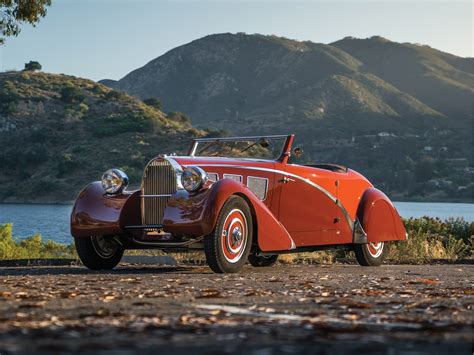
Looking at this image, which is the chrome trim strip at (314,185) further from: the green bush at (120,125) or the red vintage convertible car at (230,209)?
the green bush at (120,125)

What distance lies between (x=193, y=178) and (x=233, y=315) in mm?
4621

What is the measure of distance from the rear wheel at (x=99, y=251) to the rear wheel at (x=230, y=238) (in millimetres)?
1922

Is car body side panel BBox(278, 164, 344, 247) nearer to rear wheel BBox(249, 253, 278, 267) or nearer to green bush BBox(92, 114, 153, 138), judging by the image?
rear wheel BBox(249, 253, 278, 267)

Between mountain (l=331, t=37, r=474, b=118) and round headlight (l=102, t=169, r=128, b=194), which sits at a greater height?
mountain (l=331, t=37, r=474, b=118)

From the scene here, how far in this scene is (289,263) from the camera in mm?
14477

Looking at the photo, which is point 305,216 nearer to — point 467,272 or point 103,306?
point 467,272

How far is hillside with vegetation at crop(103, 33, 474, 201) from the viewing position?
336ft

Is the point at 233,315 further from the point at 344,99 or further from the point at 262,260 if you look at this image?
A: the point at 344,99

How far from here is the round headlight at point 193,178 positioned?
10602 mm

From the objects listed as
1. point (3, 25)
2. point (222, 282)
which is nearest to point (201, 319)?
point (222, 282)

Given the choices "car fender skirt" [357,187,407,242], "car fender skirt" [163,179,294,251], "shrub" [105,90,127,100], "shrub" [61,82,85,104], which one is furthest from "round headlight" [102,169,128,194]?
"shrub" [105,90,127,100]

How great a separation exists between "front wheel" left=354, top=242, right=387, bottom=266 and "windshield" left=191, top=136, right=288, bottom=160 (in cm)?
213

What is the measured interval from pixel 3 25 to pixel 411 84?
504 ft

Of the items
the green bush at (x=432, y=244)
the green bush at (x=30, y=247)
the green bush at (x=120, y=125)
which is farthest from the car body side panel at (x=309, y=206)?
the green bush at (x=120, y=125)
